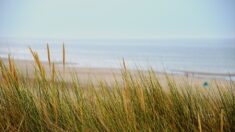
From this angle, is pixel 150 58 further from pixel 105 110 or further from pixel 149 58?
pixel 105 110

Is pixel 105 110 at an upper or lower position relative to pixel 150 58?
upper

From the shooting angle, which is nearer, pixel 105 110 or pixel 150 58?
pixel 105 110

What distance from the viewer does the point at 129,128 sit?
2047 mm

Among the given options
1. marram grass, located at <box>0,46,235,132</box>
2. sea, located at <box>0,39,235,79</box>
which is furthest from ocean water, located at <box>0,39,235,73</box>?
marram grass, located at <box>0,46,235,132</box>

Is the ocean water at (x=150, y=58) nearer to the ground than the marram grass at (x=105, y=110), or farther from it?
nearer to the ground

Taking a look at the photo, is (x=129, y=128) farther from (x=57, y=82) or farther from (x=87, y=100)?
(x=57, y=82)

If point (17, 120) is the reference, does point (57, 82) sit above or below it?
above

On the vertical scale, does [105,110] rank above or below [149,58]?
above

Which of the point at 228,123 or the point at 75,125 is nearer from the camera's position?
the point at 75,125

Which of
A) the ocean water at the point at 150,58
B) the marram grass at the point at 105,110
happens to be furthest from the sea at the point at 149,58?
the marram grass at the point at 105,110

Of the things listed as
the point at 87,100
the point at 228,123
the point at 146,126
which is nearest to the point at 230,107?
the point at 228,123

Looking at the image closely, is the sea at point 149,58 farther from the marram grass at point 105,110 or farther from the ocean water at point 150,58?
the marram grass at point 105,110

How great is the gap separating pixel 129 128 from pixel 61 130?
398 mm

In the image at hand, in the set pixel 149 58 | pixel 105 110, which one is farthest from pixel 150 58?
pixel 105 110
